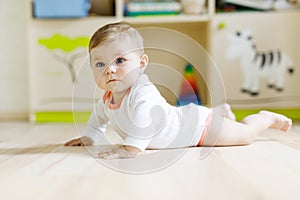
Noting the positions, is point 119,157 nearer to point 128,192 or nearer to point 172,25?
point 128,192

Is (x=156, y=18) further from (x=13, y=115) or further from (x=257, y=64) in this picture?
(x=13, y=115)

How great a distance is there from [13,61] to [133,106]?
1467 millimetres

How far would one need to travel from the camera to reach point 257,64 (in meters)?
1.82

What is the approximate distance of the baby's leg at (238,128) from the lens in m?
0.96

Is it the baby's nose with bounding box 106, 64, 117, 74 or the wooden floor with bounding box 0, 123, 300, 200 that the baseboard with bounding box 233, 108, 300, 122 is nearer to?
the wooden floor with bounding box 0, 123, 300, 200

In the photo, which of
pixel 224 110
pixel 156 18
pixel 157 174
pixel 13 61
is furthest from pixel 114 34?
pixel 13 61

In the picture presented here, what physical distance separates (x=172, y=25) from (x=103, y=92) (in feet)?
3.88

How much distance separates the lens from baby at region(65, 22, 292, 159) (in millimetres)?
818

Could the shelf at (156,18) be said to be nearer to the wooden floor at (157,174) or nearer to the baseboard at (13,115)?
the baseboard at (13,115)

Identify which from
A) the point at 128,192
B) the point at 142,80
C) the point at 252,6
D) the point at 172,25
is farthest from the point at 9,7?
the point at 128,192

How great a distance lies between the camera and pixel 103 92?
91 cm

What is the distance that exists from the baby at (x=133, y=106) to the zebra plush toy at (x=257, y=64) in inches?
36.3

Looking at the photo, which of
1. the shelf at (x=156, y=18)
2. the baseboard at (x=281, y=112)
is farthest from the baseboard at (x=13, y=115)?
the baseboard at (x=281, y=112)

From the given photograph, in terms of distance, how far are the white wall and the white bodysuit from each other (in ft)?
4.10
